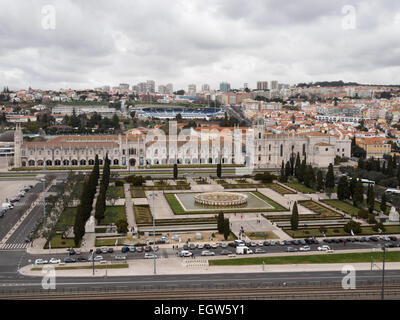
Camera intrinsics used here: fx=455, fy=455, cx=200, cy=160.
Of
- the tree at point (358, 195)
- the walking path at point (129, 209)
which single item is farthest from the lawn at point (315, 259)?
the tree at point (358, 195)

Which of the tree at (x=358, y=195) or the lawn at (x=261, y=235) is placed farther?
the tree at (x=358, y=195)

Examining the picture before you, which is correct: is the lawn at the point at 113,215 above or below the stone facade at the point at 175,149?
below

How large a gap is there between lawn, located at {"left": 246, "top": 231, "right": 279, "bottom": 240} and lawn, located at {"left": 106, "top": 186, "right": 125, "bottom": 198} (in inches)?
658

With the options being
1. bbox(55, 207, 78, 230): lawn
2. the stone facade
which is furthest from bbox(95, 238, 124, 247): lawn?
the stone facade

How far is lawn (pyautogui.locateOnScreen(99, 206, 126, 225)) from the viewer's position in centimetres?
4186

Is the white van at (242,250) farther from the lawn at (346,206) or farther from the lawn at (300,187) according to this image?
the lawn at (300,187)

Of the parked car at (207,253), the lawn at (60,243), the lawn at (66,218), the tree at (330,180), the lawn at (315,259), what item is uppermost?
the tree at (330,180)

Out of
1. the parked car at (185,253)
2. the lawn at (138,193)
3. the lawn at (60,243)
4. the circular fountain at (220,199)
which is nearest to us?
the parked car at (185,253)

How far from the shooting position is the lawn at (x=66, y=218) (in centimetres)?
3875

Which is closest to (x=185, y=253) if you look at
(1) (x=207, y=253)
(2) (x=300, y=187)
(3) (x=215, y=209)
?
(1) (x=207, y=253)

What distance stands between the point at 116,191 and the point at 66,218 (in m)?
10.8

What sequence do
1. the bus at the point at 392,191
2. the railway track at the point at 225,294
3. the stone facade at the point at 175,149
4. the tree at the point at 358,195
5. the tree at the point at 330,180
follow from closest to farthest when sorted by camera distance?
1. the railway track at the point at 225,294
2. the tree at the point at 358,195
3. the bus at the point at 392,191
4. the tree at the point at 330,180
5. the stone facade at the point at 175,149

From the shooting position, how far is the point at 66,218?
42.5 m

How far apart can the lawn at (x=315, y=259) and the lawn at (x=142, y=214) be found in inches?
465
